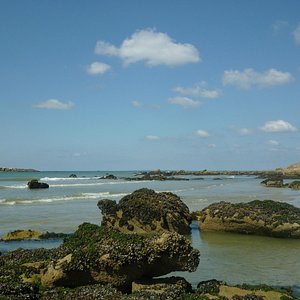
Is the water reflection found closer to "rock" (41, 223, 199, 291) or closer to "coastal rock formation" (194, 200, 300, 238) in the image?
"coastal rock formation" (194, 200, 300, 238)

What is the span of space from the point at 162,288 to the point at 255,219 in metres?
11.3

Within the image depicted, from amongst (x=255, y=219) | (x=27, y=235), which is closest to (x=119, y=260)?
(x=27, y=235)

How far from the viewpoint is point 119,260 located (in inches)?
428

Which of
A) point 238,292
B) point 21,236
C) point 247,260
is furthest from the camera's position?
point 21,236

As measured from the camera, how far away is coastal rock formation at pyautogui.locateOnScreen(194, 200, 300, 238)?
65.5ft

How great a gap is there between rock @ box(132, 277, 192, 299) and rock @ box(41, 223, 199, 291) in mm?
313

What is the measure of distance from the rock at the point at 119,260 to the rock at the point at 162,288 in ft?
1.03

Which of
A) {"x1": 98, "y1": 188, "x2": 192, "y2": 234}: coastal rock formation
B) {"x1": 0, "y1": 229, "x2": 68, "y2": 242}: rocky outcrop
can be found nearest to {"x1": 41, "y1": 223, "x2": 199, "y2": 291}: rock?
{"x1": 0, "y1": 229, "x2": 68, "y2": 242}: rocky outcrop

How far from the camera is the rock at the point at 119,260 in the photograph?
10891 millimetres

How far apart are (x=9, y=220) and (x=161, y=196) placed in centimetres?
1010

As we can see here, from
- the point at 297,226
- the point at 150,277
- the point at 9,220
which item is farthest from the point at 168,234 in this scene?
the point at 9,220

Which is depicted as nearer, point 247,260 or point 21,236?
point 247,260

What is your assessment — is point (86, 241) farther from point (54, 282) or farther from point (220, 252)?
point (220, 252)

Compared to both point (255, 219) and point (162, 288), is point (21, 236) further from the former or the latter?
point (255, 219)
